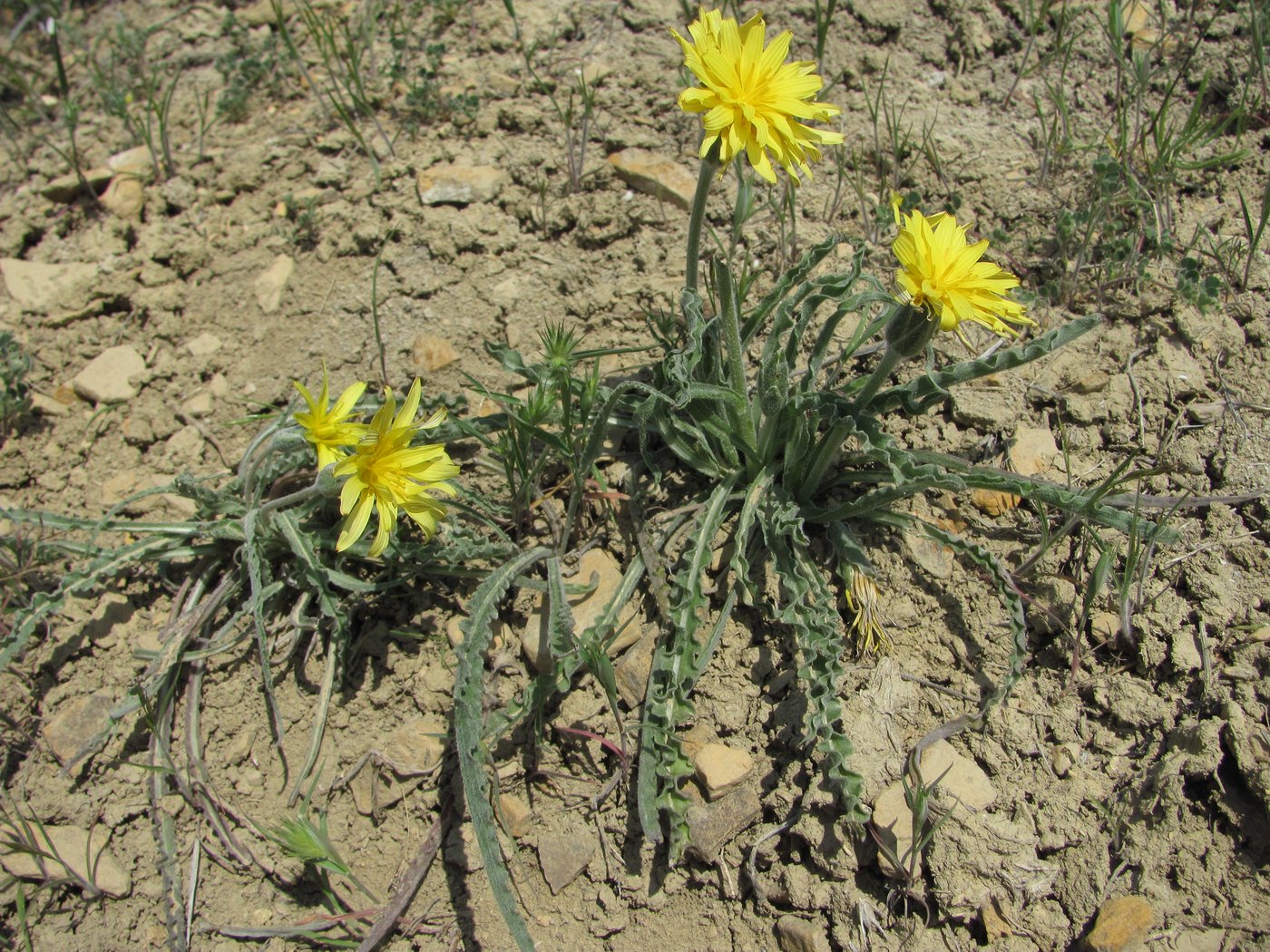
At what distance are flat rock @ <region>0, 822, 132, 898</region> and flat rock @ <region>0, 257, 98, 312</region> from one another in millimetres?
1963

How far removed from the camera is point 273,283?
338 centimetres

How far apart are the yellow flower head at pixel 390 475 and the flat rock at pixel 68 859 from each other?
1.15 m

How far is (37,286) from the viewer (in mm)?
3498

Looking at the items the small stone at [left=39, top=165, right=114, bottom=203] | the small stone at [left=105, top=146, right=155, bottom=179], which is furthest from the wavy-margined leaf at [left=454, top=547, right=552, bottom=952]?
the small stone at [left=39, top=165, right=114, bottom=203]

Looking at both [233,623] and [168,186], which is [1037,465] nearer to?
[233,623]

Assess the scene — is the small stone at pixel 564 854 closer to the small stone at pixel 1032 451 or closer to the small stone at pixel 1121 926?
the small stone at pixel 1121 926

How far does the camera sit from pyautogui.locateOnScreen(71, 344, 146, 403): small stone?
325 centimetres

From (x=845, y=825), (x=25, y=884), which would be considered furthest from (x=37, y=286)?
(x=845, y=825)

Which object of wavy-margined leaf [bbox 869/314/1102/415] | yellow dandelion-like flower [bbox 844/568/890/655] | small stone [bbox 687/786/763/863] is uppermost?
wavy-margined leaf [bbox 869/314/1102/415]

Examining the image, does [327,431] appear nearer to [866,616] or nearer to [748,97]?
[748,97]

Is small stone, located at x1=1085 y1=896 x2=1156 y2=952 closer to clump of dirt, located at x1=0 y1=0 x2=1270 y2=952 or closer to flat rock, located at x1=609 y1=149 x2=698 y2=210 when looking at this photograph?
clump of dirt, located at x1=0 y1=0 x2=1270 y2=952

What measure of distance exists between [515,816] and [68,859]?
1286 mm

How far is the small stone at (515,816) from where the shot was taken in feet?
7.80

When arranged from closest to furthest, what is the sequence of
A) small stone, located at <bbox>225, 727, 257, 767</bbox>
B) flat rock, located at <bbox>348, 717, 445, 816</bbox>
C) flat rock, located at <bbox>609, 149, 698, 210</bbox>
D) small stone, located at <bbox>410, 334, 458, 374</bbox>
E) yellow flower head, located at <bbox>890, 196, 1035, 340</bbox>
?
yellow flower head, located at <bbox>890, 196, 1035, 340</bbox> < flat rock, located at <bbox>348, 717, 445, 816</bbox> < small stone, located at <bbox>225, 727, 257, 767</bbox> < small stone, located at <bbox>410, 334, 458, 374</bbox> < flat rock, located at <bbox>609, 149, 698, 210</bbox>
